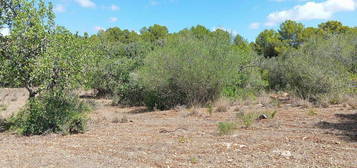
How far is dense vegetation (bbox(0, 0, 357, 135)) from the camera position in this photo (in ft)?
30.8

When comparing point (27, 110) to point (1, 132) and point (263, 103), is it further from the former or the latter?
point (263, 103)

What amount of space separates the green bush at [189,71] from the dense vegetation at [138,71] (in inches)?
1.7

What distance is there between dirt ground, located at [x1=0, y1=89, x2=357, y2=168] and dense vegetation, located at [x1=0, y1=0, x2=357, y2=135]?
130 centimetres

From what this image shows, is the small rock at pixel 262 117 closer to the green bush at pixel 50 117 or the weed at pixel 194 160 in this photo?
the weed at pixel 194 160

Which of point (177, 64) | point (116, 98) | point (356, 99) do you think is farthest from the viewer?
point (116, 98)

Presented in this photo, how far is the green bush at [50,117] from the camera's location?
9352 millimetres

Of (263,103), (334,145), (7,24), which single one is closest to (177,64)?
(263,103)

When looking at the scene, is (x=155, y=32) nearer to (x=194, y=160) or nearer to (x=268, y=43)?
(x=268, y=43)

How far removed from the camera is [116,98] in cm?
1833

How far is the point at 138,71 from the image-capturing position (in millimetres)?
17078

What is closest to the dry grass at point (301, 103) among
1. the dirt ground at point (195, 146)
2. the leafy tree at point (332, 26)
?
the dirt ground at point (195, 146)

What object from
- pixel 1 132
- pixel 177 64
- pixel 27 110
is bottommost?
pixel 1 132

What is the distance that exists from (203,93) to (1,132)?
823 centimetres

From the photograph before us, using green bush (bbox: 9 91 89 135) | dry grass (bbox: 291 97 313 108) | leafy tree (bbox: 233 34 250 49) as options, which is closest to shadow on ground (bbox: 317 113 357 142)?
dry grass (bbox: 291 97 313 108)
